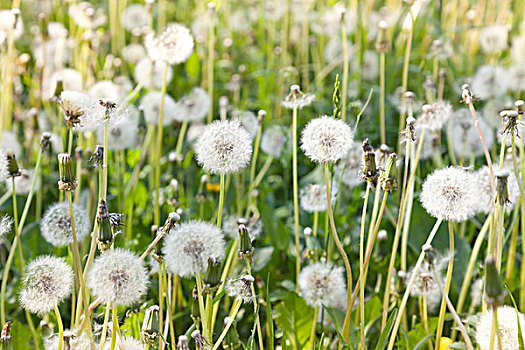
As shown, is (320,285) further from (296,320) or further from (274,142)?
(274,142)

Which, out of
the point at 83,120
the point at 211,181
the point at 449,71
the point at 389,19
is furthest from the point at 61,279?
the point at 389,19

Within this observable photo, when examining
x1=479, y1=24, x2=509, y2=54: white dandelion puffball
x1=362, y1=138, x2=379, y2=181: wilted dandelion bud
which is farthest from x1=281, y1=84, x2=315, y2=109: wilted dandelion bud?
x1=479, y1=24, x2=509, y2=54: white dandelion puffball

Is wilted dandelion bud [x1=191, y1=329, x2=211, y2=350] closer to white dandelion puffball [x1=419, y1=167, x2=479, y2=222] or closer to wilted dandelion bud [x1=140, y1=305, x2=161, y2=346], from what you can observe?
wilted dandelion bud [x1=140, y1=305, x2=161, y2=346]

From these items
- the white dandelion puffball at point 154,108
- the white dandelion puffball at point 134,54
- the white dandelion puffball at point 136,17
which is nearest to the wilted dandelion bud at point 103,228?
the white dandelion puffball at point 154,108

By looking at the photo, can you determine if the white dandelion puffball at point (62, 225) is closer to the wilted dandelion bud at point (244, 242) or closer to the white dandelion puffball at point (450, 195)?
the wilted dandelion bud at point (244, 242)

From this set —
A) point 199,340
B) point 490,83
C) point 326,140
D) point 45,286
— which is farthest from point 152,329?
point 490,83

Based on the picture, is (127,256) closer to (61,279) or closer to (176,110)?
(61,279)
